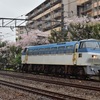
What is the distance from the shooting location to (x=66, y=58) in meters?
27.1

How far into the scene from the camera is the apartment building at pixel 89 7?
70012mm

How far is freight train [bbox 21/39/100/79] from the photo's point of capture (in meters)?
23.7

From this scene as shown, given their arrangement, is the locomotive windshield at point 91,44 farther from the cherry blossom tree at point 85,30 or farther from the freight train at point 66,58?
the cherry blossom tree at point 85,30

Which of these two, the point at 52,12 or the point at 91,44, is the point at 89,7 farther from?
the point at 91,44

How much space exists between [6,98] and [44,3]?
8639 cm

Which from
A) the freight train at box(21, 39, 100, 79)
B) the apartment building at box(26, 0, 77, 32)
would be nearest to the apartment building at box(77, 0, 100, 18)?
the apartment building at box(26, 0, 77, 32)

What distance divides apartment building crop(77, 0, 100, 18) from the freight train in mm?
36341

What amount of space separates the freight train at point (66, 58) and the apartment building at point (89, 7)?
119ft

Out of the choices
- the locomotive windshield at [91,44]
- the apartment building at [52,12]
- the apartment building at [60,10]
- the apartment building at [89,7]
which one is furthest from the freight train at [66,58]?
the apartment building at [52,12]

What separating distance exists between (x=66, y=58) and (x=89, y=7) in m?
49.0

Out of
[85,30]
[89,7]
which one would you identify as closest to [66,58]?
[85,30]

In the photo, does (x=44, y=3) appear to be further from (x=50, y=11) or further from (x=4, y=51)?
(x=4, y=51)

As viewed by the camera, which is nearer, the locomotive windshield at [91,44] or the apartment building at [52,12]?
the locomotive windshield at [91,44]

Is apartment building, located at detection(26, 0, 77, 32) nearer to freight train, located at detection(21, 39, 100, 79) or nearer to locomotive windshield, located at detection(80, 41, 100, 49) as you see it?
freight train, located at detection(21, 39, 100, 79)
